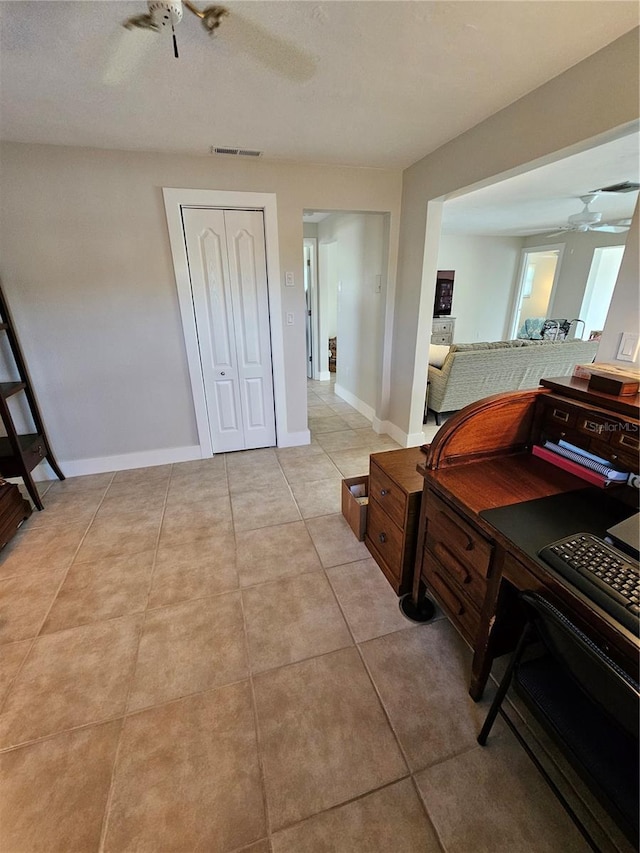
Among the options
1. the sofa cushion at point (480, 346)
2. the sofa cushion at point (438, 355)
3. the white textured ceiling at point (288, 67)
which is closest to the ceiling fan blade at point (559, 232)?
the sofa cushion at point (480, 346)

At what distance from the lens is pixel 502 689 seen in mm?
1034

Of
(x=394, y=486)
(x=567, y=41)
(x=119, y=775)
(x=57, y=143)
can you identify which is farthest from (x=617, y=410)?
(x=57, y=143)

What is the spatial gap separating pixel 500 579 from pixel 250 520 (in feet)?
5.40

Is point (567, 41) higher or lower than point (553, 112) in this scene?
higher

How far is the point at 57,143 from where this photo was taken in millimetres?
2240

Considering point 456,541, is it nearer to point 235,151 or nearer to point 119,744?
point 119,744

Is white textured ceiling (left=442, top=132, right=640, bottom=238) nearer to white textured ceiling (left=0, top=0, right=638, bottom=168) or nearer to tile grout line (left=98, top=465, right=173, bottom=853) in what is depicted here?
white textured ceiling (left=0, top=0, right=638, bottom=168)

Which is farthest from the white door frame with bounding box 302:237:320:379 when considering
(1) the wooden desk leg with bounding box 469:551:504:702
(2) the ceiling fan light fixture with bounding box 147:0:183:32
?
(1) the wooden desk leg with bounding box 469:551:504:702

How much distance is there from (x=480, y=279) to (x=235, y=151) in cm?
601

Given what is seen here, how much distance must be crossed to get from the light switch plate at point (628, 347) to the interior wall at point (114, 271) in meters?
2.11

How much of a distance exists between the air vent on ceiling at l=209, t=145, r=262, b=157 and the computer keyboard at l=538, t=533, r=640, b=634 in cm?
292

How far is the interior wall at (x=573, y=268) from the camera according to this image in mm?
5699

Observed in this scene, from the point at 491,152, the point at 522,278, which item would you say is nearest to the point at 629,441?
the point at 491,152

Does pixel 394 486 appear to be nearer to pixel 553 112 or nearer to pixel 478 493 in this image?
pixel 478 493
